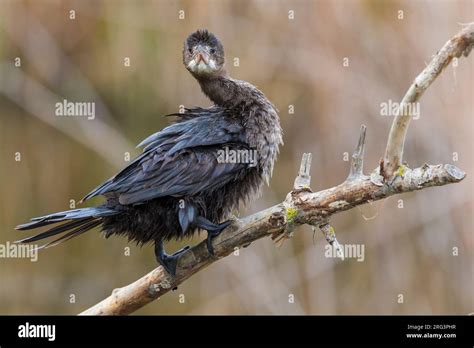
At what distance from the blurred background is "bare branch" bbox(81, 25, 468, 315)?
218 cm

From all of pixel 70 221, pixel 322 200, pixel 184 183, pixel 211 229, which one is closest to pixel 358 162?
pixel 322 200

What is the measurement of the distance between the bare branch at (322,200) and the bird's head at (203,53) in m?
0.96

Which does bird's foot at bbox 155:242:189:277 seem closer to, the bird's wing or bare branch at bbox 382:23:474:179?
the bird's wing

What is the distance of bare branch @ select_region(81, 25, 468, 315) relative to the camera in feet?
10.4

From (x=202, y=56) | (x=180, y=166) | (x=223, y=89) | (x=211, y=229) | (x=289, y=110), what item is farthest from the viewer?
(x=289, y=110)

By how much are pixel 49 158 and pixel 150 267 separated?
1.42 meters

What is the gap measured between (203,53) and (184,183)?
0.81 meters

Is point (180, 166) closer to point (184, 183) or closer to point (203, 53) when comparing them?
point (184, 183)

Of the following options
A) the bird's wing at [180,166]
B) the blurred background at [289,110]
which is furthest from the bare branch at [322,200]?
the blurred background at [289,110]

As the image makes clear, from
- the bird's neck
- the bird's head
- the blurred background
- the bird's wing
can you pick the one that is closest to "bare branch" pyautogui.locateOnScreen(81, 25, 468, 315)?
the bird's wing

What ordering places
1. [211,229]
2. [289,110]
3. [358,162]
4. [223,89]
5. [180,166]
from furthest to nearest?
[289,110], [223,89], [180,166], [211,229], [358,162]

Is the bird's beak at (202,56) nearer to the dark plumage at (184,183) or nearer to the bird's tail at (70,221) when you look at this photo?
the dark plumage at (184,183)

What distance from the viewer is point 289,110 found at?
19.6 ft
